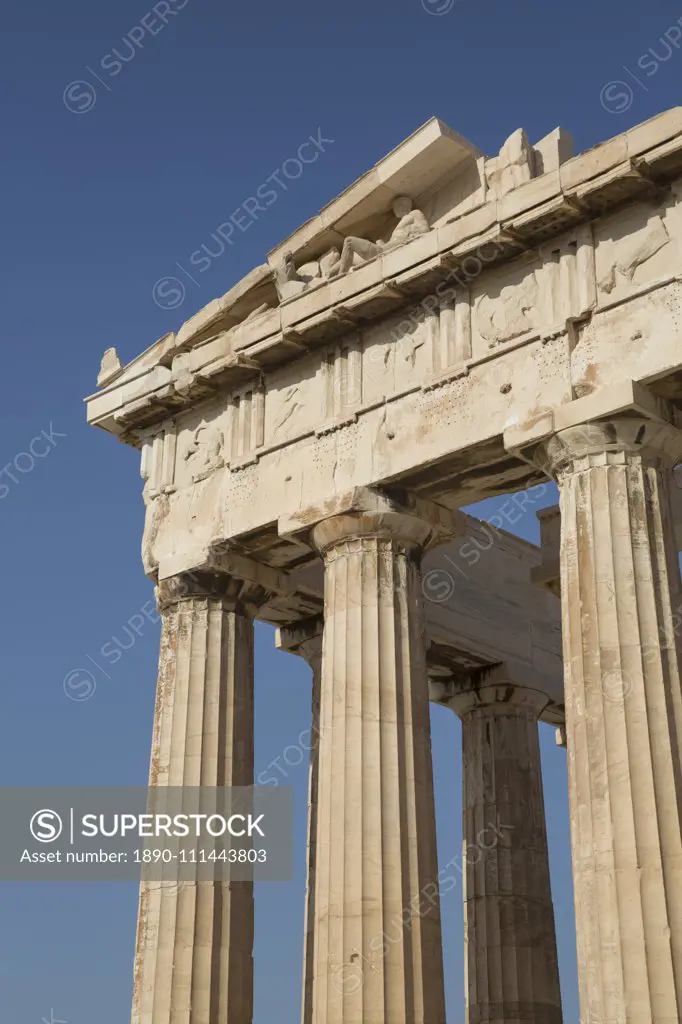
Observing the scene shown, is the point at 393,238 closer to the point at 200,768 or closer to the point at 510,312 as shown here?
the point at 510,312

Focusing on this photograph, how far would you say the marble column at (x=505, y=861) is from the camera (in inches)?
1296

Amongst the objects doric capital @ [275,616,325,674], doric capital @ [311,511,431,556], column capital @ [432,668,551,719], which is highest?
doric capital @ [275,616,325,674]

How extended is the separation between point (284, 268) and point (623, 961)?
52.2ft

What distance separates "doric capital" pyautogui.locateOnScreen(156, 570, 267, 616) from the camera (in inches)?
1208

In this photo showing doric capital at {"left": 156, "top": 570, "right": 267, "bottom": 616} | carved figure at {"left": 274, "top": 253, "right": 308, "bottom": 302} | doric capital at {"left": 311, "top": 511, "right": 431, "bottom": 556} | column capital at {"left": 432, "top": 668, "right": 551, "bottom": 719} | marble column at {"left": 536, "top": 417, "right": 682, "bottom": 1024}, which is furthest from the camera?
column capital at {"left": 432, "top": 668, "right": 551, "bottom": 719}

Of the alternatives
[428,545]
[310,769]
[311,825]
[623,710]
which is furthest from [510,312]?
[311,825]

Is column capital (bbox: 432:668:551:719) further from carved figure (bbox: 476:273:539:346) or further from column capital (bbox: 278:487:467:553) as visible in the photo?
carved figure (bbox: 476:273:539:346)

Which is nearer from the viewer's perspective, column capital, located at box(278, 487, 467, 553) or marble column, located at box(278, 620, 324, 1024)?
column capital, located at box(278, 487, 467, 553)

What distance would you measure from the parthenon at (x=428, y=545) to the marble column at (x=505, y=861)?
0.25 feet

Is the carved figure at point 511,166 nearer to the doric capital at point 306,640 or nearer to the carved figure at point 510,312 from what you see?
the carved figure at point 510,312

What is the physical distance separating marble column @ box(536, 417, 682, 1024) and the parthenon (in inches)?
1.9

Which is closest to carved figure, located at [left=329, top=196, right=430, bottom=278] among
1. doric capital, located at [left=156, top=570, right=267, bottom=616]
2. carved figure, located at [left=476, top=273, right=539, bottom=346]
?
carved figure, located at [left=476, top=273, right=539, bottom=346]

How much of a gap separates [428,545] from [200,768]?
21.2ft

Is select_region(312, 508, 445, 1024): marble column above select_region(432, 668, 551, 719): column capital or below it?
below
